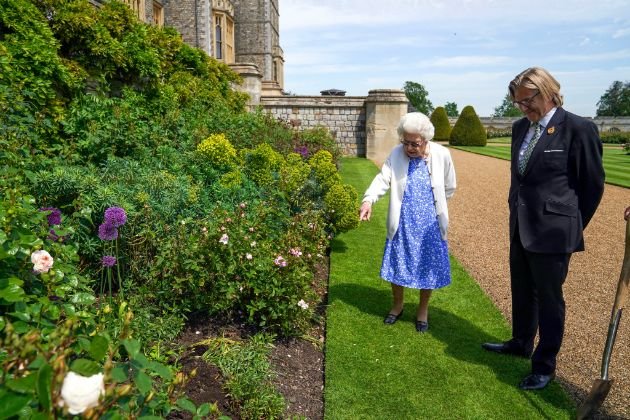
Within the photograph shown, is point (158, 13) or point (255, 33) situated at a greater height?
point (255, 33)

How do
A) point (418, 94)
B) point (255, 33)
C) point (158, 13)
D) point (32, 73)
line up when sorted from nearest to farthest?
point (32, 73)
point (158, 13)
point (255, 33)
point (418, 94)

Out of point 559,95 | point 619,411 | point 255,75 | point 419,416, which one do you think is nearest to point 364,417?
point 419,416

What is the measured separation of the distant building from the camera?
16891 millimetres

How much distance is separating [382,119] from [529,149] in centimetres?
1407

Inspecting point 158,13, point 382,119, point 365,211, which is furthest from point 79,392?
point 158,13

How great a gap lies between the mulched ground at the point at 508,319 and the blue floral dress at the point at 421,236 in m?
0.88

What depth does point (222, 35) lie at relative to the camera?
24.1m

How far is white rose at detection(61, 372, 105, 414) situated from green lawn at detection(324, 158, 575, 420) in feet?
6.91

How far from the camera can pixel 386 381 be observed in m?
3.21

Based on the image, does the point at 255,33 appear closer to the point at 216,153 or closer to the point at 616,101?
the point at 216,153

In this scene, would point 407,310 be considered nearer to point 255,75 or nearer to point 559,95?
point 559,95

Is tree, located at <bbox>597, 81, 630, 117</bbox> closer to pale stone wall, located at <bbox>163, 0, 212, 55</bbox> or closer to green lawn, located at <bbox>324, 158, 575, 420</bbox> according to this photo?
pale stone wall, located at <bbox>163, 0, 212, 55</bbox>

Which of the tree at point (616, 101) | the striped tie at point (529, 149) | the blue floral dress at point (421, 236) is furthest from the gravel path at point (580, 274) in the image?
the tree at point (616, 101)

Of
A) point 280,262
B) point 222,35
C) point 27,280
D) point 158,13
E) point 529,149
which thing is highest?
point 158,13
